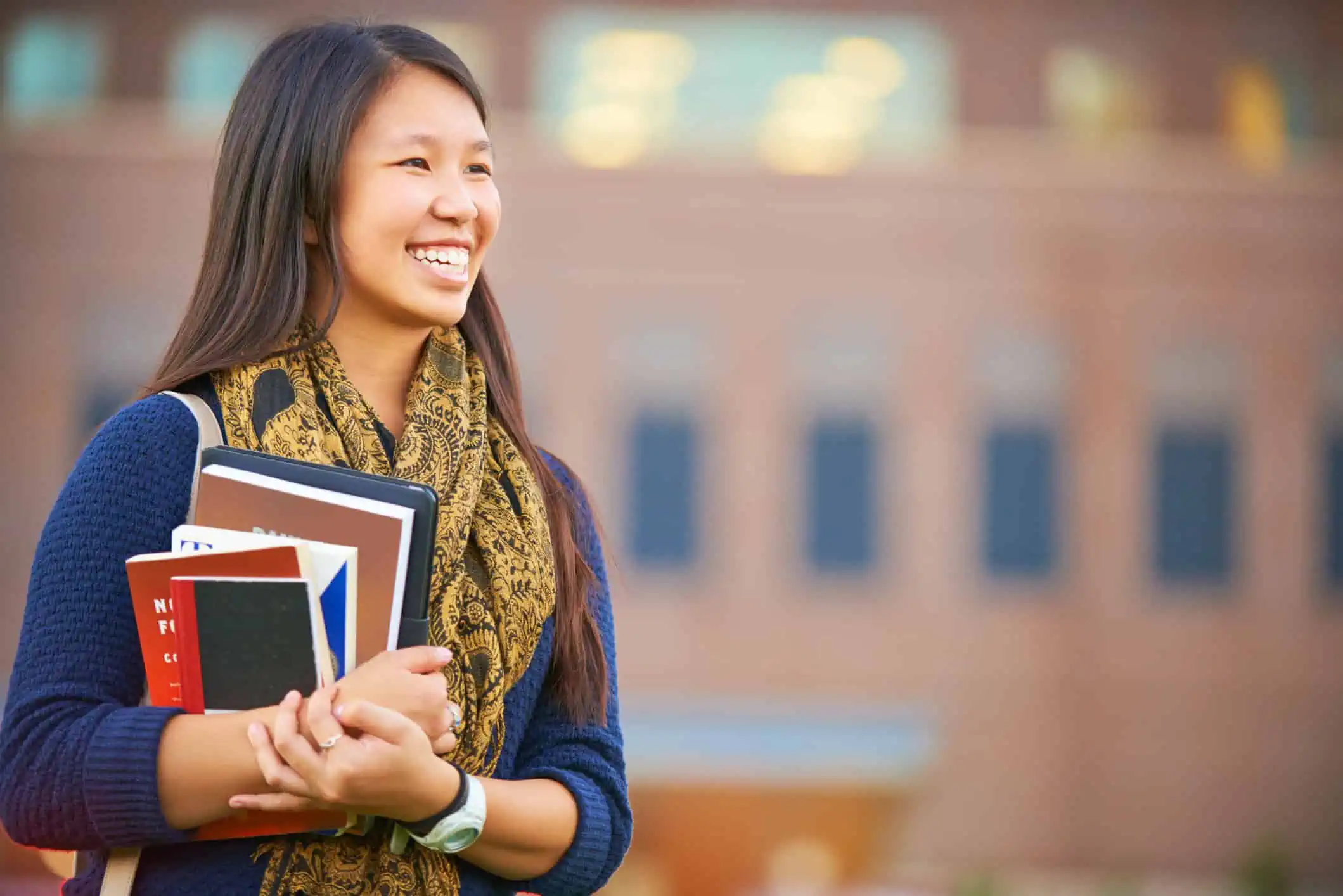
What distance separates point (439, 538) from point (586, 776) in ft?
1.09

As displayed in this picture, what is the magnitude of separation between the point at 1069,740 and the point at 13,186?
596 inches

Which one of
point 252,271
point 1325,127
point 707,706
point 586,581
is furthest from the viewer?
point 1325,127

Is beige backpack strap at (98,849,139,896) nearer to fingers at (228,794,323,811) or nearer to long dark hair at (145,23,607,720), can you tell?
fingers at (228,794,323,811)

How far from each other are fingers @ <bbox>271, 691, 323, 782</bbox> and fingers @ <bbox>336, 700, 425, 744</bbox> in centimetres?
4

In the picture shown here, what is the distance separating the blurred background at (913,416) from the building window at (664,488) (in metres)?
0.04

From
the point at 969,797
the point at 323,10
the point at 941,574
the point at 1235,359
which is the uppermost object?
the point at 323,10

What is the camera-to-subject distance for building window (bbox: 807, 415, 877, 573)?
22.7 meters

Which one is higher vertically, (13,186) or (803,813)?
(13,186)

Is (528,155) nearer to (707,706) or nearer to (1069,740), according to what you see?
(707,706)

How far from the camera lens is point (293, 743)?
1593 mm

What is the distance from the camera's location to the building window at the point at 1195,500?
22.9m

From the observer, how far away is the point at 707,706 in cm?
2247

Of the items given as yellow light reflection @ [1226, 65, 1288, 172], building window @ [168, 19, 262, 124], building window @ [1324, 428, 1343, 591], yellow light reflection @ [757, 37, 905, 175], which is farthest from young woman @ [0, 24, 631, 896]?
yellow light reflection @ [1226, 65, 1288, 172]

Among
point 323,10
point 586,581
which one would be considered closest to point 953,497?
point 323,10
